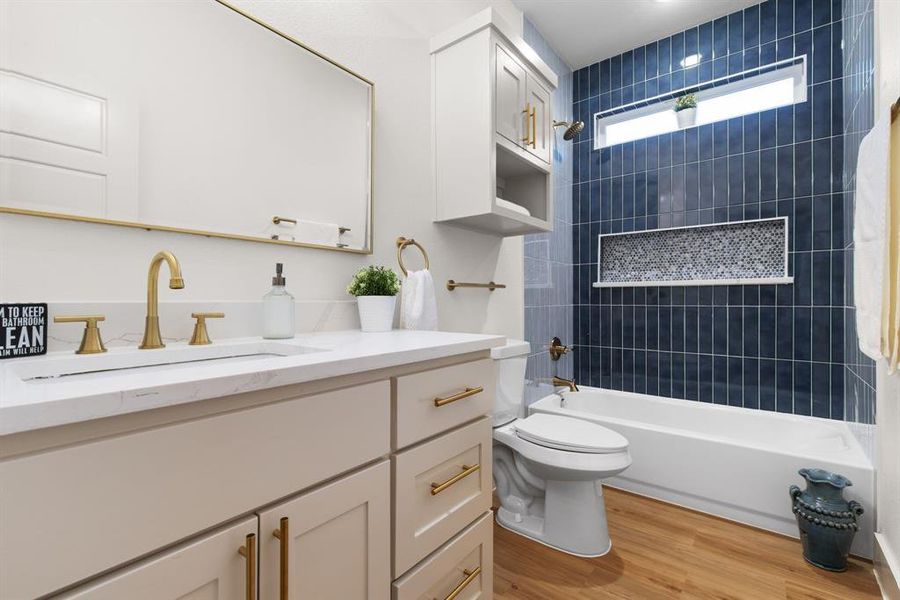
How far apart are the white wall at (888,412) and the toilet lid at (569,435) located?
2.68 ft

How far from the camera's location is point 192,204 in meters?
1.09

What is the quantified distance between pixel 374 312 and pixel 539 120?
1.34 meters

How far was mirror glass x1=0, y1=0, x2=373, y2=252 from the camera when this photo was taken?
34.1 inches

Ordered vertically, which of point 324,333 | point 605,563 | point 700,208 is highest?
point 700,208

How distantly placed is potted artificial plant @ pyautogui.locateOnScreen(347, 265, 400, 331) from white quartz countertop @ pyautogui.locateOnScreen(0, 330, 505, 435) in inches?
14.5

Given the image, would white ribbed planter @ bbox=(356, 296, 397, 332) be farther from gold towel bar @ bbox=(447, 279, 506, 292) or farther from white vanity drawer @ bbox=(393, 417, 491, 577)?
gold towel bar @ bbox=(447, 279, 506, 292)

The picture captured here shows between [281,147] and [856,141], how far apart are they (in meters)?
2.51

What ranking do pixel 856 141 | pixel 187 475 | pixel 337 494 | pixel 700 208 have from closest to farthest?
pixel 187 475, pixel 337 494, pixel 856 141, pixel 700 208

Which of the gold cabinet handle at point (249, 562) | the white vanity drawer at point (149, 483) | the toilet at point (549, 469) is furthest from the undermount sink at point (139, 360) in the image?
the toilet at point (549, 469)

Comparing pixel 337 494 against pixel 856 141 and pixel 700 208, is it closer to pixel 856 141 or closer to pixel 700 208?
pixel 856 141

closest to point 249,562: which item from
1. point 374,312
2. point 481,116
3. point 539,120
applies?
point 374,312

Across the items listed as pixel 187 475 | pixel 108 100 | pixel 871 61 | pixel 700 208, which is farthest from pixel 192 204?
pixel 700 208

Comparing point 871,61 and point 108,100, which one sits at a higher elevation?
point 871,61

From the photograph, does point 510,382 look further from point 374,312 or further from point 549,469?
point 374,312
